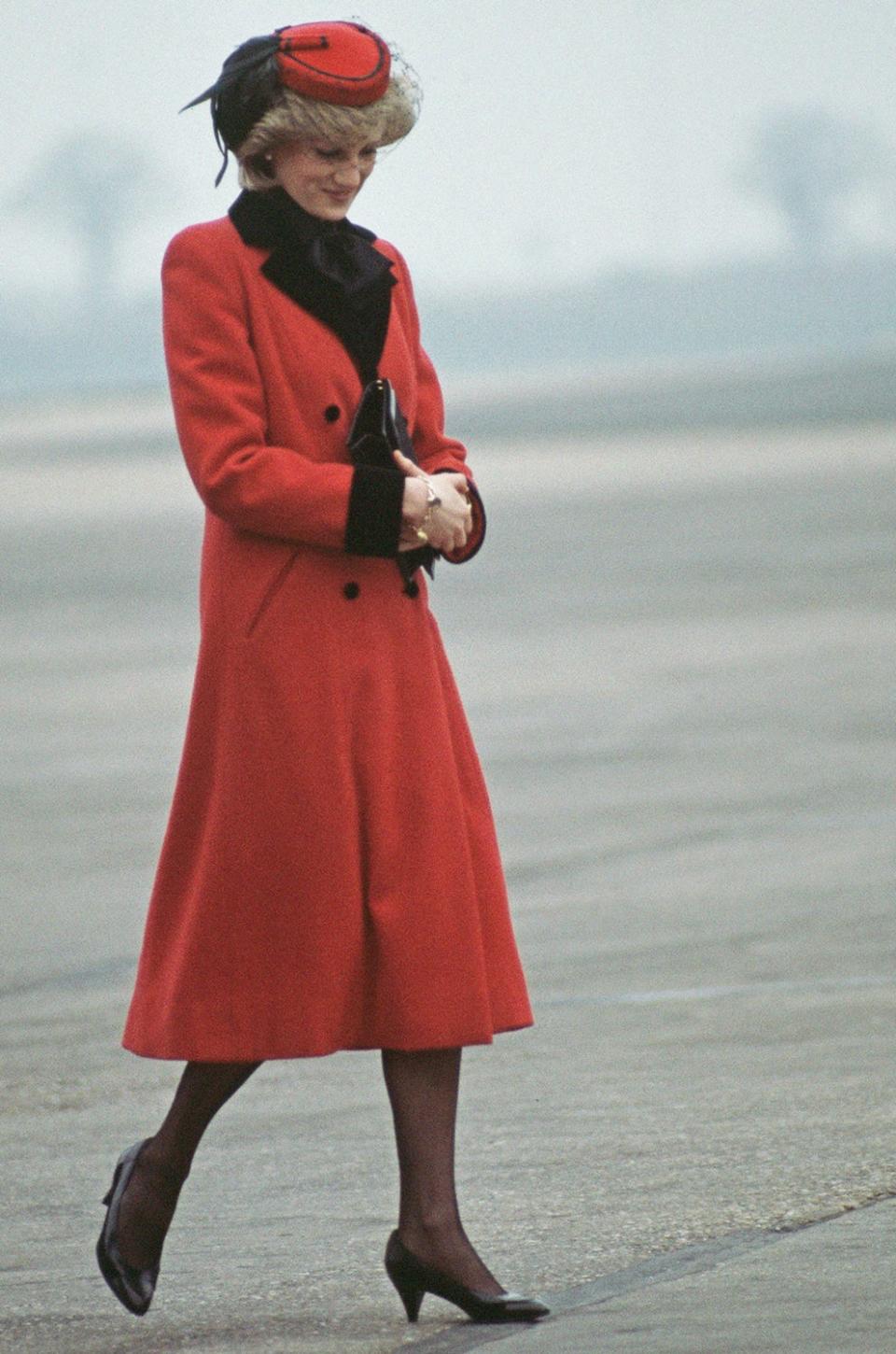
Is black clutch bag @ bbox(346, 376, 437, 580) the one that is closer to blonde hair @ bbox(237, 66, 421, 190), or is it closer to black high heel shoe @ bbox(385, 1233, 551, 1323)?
blonde hair @ bbox(237, 66, 421, 190)

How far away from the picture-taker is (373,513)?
4.30 metres

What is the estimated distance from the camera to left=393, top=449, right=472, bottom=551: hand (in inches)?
171

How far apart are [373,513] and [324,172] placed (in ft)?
1.70

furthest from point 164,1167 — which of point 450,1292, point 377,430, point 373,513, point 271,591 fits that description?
point 377,430

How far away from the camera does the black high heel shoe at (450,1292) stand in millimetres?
4238

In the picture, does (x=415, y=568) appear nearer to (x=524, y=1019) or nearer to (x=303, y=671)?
(x=303, y=671)

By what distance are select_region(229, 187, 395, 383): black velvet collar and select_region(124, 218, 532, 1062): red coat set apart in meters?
0.03

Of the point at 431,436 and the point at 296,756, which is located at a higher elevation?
the point at 431,436

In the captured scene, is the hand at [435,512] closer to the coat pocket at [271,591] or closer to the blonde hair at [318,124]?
the coat pocket at [271,591]

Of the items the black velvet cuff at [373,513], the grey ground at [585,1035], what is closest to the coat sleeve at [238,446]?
the black velvet cuff at [373,513]

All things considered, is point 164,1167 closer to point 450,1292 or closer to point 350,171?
point 450,1292

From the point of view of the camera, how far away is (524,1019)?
4.41 metres

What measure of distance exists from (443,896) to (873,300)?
510 ft

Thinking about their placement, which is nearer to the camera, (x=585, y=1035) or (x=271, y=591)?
(x=271, y=591)
